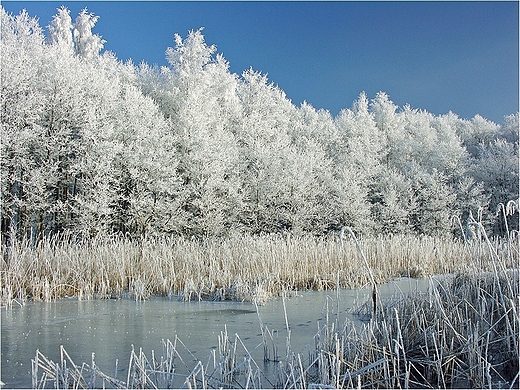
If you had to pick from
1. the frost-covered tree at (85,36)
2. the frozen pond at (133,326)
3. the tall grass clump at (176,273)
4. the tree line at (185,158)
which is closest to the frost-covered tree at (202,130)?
the tree line at (185,158)

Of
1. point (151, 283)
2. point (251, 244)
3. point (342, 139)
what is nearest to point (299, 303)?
point (151, 283)

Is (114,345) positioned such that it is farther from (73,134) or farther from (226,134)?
(226,134)

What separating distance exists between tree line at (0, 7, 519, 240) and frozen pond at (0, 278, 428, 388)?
9.82 m

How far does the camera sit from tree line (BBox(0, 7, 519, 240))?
2003cm

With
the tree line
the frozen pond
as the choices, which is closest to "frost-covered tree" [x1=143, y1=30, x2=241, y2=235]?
the tree line

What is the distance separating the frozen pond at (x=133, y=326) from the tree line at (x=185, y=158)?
982cm

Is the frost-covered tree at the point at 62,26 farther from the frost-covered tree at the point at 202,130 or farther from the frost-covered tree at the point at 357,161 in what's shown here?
the frost-covered tree at the point at 357,161

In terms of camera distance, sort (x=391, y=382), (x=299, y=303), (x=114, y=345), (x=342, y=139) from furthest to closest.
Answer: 1. (x=342, y=139)
2. (x=299, y=303)
3. (x=114, y=345)
4. (x=391, y=382)

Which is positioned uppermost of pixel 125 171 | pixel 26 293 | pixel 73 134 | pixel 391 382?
pixel 73 134

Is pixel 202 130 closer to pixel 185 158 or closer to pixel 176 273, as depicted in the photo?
pixel 185 158

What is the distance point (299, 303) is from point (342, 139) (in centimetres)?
2858

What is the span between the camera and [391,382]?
133 inches

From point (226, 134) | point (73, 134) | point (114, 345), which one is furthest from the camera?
point (226, 134)

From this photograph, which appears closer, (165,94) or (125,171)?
(125,171)
